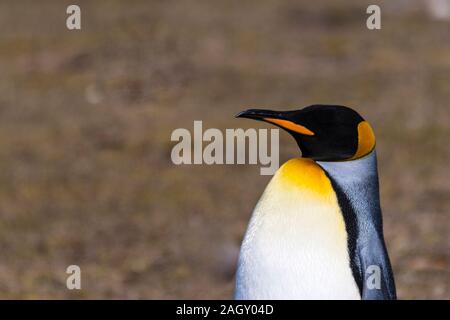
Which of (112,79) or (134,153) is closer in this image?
(134,153)

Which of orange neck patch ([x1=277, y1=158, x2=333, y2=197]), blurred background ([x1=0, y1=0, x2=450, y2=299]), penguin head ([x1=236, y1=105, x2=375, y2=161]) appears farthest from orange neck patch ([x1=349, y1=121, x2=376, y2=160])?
blurred background ([x1=0, y1=0, x2=450, y2=299])

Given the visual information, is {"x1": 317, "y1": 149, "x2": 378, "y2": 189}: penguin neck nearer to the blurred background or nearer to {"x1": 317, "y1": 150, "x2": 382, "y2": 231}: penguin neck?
{"x1": 317, "y1": 150, "x2": 382, "y2": 231}: penguin neck

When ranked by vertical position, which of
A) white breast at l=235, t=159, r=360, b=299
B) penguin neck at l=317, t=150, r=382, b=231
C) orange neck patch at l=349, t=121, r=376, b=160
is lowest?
white breast at l=235, t=159, r=360, b=299

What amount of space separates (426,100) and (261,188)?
2.38 metres

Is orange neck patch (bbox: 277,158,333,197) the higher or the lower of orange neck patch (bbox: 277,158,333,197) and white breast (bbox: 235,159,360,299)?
the higher

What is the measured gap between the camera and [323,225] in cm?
277

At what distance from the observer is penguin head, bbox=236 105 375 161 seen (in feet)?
8.82

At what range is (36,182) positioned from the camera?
20.6ft

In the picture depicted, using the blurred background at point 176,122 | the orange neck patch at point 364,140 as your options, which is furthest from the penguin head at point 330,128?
the blurred background at point 176,122

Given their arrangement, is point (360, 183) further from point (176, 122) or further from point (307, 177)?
point (176, 122)

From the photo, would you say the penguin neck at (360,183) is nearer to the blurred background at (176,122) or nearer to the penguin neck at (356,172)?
the penguin neck at (356,172)

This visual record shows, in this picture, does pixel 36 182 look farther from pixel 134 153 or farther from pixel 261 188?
pixel 261 188

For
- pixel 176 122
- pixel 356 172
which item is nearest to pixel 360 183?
pixel 356 172
